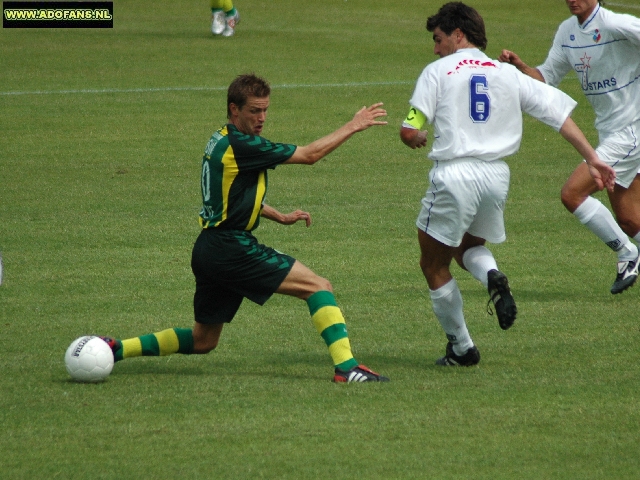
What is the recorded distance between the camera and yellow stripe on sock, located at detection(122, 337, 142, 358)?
6.68 metres

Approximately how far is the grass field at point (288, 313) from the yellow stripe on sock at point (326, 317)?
330 mm

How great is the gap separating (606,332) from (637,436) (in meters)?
2.24

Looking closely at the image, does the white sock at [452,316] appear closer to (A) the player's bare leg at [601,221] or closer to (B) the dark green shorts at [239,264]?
(B) the dark green shorts at [239,264]

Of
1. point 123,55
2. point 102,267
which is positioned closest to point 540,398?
point 102,267

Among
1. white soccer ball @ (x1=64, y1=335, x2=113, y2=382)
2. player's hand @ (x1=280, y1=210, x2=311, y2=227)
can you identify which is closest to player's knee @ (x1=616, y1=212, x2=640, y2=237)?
player's hand @ (x1=280, y1=210, x2=311, y2=227)

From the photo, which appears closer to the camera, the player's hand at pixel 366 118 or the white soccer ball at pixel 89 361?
the player's hand at pixel 366 118

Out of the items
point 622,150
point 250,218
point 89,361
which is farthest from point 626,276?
point 89,361

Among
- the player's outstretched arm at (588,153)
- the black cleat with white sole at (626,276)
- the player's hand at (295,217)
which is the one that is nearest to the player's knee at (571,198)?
the black cleat with white sole at (626,276)

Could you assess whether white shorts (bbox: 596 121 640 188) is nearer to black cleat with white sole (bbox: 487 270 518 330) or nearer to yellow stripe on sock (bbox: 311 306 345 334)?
black cleat with white sole (bbox: 487 270 518 330)

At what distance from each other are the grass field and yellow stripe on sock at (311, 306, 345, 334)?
0.33m

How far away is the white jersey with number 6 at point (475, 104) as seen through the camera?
646cm

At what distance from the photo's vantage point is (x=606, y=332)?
7.57 meters

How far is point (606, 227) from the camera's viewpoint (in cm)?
855

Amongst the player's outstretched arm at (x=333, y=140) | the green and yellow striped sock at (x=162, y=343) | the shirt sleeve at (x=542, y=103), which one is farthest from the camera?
the green and yellow striped sock at (x=162, y=343)
